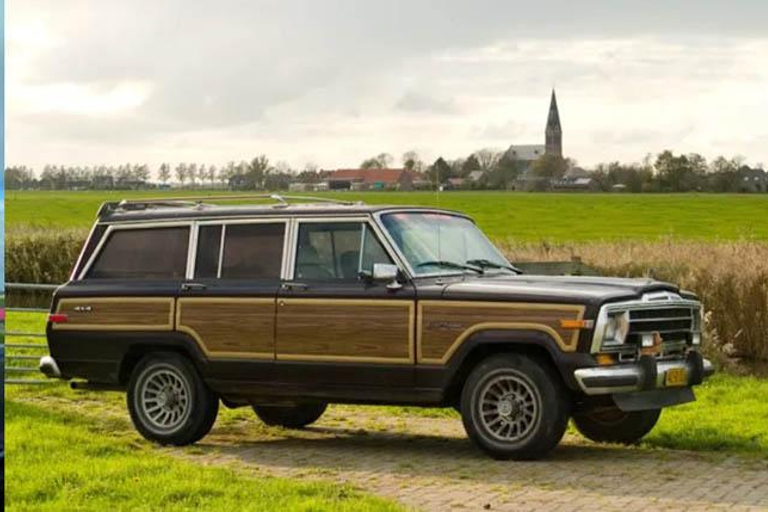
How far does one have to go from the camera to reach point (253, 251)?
477 inches

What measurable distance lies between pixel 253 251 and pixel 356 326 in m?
1.41

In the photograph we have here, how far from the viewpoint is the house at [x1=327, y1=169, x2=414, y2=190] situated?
54.5 m

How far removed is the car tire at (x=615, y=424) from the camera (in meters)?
11.8

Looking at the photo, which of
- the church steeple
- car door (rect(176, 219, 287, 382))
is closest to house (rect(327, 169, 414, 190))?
car door (rect(176, 219, 287, 382))

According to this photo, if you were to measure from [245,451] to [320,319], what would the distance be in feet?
4.67

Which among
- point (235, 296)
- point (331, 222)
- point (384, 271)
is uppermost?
point (331, 222)

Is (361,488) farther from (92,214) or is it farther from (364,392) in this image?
(92,214)

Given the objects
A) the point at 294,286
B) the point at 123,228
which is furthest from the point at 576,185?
the point at 294,286

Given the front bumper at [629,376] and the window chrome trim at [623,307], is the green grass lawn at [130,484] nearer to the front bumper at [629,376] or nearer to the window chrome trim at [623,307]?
the front bumper at [629,376]

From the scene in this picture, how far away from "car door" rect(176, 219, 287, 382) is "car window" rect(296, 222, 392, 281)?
0.72 ft

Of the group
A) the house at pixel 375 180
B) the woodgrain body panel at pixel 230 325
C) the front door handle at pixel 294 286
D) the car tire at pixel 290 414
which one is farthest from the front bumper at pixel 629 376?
the house at pixel 375 180

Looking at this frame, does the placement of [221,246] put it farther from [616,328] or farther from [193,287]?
[616,328]

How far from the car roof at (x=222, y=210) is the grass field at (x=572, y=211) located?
43.4m

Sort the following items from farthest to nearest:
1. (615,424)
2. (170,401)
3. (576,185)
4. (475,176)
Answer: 1. (576,185)
2. (475,176)
3. (170,401)
4. (615,424)
